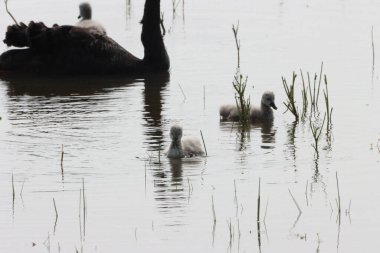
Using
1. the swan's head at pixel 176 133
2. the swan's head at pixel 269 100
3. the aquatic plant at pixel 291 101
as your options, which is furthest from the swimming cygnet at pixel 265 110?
the swan's head at pixel 176 133

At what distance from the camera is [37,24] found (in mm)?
15438

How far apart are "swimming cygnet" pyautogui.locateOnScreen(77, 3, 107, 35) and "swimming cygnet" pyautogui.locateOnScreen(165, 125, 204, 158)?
5051 millimetres

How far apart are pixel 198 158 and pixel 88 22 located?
625 centimetres

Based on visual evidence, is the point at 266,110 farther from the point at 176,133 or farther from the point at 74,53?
the point at 74,53

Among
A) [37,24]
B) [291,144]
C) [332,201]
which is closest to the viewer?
[332,201]

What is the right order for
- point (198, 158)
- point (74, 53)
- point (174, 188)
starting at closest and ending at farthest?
point (174, 188), point (198, 158), point (74, 53)

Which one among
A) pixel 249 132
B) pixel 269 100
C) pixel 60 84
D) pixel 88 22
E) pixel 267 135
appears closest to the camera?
pixel 267 135

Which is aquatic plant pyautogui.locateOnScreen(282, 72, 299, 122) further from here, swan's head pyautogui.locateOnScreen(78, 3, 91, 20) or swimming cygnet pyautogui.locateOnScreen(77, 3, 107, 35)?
swan's head pyautogui.locateOnScreen(78, 3, 91, 20)

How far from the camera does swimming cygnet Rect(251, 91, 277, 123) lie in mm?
12547

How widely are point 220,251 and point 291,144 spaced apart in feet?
10.8

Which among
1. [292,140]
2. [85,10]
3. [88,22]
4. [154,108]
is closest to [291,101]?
[292,140]

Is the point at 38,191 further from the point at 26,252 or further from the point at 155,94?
the point at 155,94

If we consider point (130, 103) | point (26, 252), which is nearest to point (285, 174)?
point (26, 252)

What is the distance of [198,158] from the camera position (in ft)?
36.1
